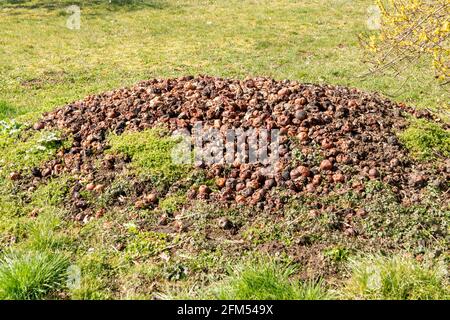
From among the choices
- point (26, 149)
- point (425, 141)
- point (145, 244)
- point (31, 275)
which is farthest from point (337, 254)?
point (26, 149)

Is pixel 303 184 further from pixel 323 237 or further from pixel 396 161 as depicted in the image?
pixel 396 161

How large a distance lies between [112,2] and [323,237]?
51.6 feet

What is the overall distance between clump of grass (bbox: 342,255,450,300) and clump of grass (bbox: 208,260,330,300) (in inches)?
9.7

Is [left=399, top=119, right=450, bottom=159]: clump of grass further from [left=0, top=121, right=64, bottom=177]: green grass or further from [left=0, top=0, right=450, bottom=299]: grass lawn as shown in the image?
[left=0, top=121, right=64, bottom=177]: green grass

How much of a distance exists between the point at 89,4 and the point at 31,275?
51.0 ft

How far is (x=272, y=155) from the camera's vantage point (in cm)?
489

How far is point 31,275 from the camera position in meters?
3.64

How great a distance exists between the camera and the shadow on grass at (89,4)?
56.7 ft

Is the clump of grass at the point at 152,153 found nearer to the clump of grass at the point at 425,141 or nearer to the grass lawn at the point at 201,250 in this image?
the grass lawn at the point at 201,250

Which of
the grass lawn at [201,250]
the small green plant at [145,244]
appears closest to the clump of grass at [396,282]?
the grass lawn at [201,250]

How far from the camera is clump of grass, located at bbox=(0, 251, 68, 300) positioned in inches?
140
